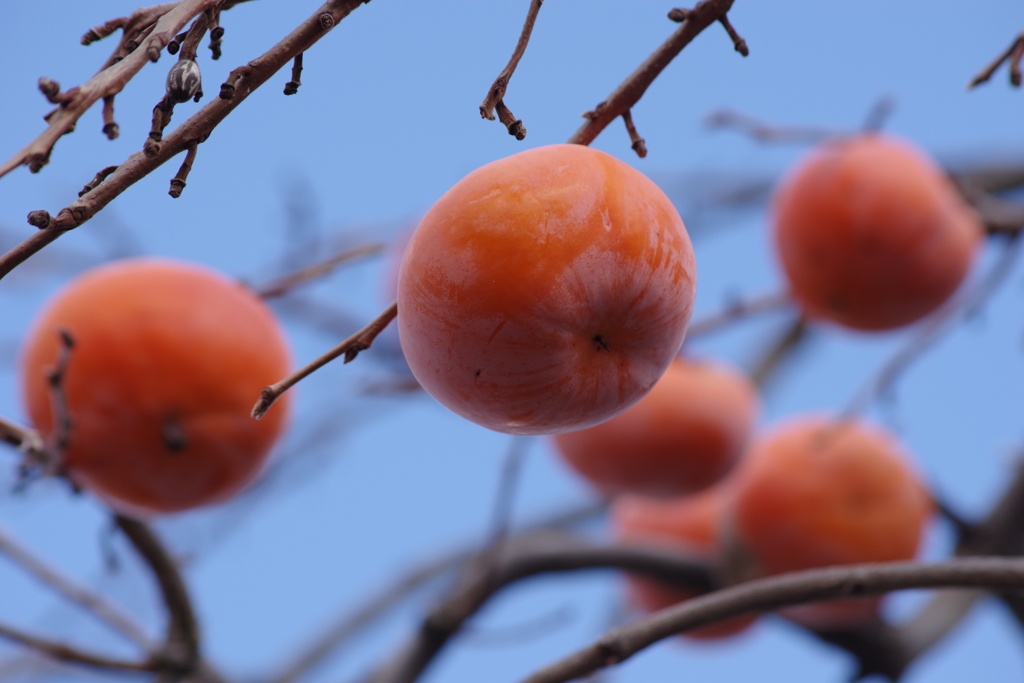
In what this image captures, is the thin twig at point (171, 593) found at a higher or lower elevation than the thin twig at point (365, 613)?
higher

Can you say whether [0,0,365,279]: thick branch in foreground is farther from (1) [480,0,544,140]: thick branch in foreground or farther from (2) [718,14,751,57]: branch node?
(2) [718,14,751,57]: branch node

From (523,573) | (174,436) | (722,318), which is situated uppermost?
(174,436)

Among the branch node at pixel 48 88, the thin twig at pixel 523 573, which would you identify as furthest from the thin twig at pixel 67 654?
the branch node at pixel 48 88

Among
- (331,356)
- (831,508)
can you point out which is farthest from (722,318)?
(331,356)

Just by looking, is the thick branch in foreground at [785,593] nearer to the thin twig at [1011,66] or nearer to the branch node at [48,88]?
the thin twig at [1011,66]

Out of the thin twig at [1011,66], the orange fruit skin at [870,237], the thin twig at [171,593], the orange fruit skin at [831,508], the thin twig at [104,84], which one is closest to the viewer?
the thin twig at [104,84]

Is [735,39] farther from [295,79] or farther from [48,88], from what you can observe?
[48,88]

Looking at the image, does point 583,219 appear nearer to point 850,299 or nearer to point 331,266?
point 331,266
